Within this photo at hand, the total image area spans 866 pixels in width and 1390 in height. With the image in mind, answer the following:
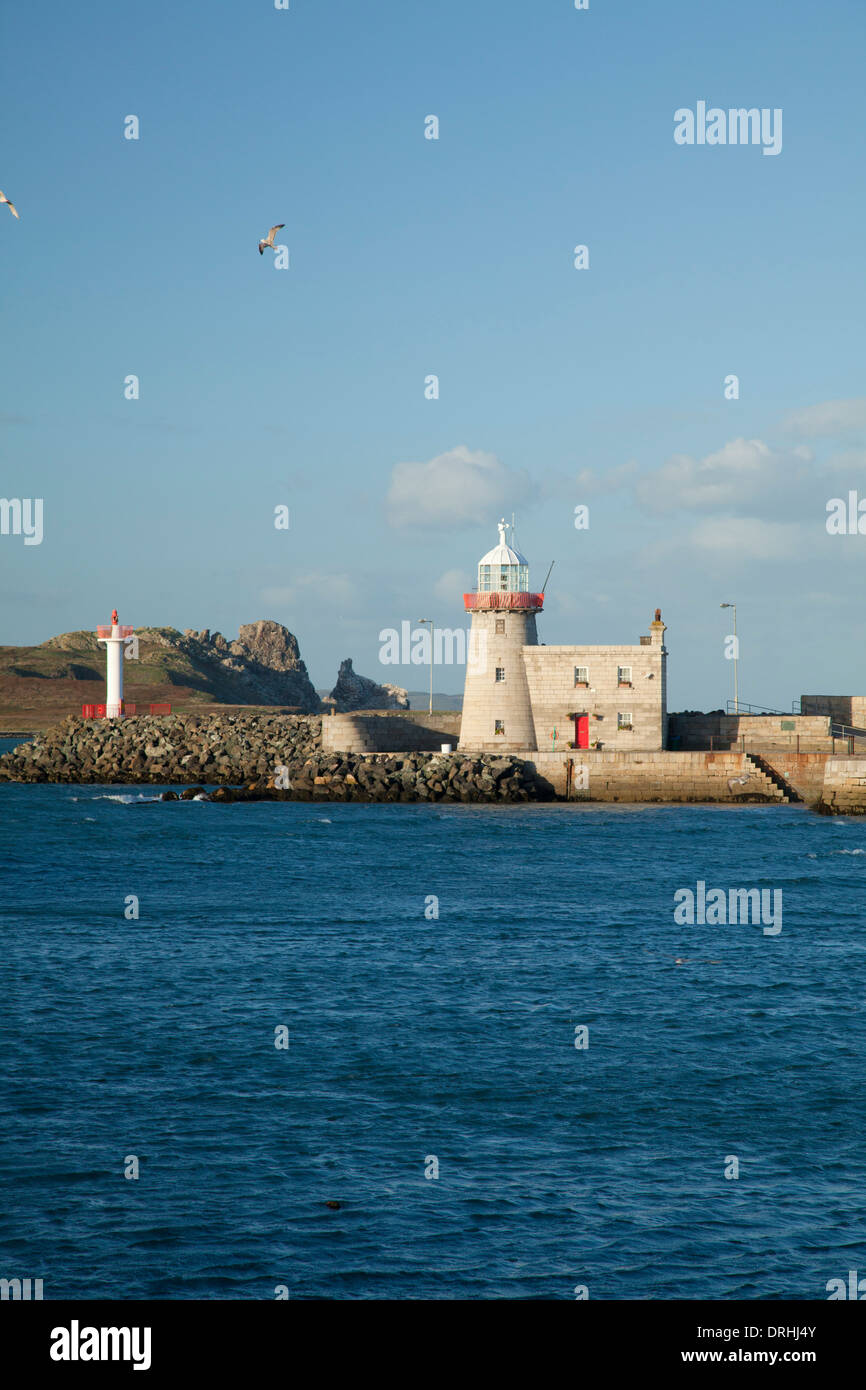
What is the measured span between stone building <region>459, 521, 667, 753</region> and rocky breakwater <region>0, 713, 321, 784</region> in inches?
510

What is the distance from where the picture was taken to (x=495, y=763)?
6303 centimetres

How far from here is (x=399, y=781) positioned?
217 ft

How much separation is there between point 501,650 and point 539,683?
2.55 meters

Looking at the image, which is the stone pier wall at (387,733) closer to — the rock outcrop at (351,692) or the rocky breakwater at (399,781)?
the rocky breakwater at (399,781)

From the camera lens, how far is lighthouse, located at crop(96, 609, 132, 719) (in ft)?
294

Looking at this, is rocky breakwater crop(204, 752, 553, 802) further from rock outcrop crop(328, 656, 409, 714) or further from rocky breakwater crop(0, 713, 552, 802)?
rock outcrop crop(328, 656, 409, 714)

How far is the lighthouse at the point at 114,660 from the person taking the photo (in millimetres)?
89750

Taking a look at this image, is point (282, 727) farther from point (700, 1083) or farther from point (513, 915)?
point (700, 1083)

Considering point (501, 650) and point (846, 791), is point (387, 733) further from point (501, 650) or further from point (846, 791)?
point (846, 791)

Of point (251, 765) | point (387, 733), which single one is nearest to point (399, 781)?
point (387, 733)

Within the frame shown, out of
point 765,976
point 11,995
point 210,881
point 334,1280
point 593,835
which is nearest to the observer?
point 334,1280

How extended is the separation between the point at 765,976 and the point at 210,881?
20.2 meters

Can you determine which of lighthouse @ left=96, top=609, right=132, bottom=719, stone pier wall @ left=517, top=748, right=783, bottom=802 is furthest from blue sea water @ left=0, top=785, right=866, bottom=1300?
lighthouse @ left=96, top=609, right=132, bottom=719
